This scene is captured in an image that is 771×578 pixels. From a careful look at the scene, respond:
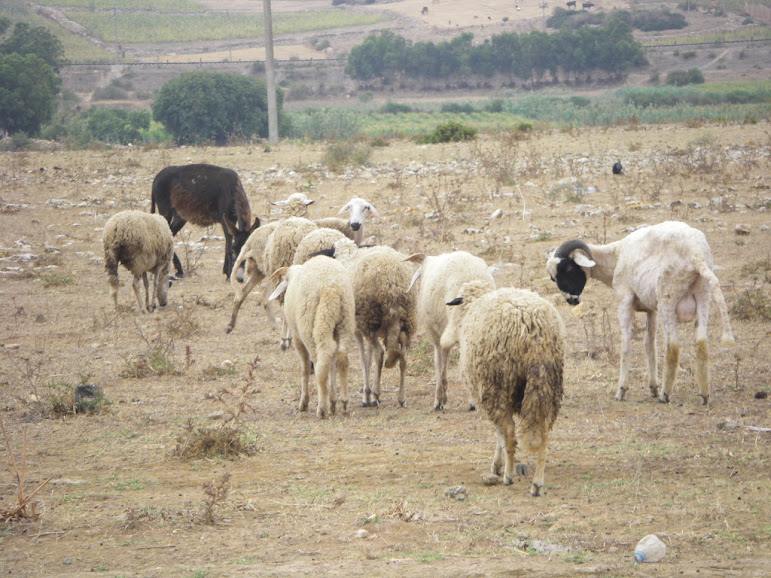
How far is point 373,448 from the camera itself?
735 cm

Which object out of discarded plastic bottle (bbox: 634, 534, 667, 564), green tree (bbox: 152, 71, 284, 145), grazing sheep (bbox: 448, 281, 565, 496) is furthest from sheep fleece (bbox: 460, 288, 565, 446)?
green tree (bbox: 152, 71, 284, 145)

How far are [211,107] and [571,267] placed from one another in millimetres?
39299

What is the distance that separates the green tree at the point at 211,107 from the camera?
45719 millimetres

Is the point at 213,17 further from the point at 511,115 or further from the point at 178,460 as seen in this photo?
the point at 178,460

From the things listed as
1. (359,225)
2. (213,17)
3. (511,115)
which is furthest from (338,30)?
(359,225)

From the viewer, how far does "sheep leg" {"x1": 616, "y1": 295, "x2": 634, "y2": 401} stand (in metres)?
8.64

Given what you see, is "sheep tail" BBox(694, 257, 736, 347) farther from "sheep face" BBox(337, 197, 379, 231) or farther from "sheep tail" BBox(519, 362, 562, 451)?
"sheep face" BBox(337, 197, 379, 231)

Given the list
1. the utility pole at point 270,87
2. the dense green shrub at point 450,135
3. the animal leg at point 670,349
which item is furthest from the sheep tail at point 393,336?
the utility pole at point 270,87

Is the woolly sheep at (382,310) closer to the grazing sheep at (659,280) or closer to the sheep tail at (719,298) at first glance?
the grazing sheep at (659,280)

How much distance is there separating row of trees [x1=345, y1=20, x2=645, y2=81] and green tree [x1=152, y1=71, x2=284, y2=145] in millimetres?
34348

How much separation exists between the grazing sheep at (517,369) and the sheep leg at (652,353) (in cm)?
265

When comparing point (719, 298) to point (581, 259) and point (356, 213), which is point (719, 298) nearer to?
point (581, 259)

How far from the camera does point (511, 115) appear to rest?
56562mm

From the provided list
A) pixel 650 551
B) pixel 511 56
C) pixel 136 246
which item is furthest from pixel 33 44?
pixel 650 551
